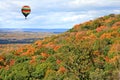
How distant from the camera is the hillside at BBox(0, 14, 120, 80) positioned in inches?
1695

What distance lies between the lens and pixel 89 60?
45.6 m

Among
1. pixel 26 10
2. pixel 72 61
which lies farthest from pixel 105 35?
pixel 72 61

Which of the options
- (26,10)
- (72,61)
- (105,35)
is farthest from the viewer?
(26,10)

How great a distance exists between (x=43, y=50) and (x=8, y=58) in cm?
715

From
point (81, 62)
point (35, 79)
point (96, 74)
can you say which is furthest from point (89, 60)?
point (35, 79)

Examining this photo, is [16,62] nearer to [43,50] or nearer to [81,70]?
[43,50]

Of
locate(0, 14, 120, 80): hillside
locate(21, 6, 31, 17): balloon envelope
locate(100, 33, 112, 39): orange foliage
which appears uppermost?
locate(21, 6, 31, 17): balloon envelope

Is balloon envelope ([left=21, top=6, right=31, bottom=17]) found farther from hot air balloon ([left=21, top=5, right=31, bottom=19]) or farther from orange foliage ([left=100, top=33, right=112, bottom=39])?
orange foliage ([left=100, top=33, right=112, bottom=39])

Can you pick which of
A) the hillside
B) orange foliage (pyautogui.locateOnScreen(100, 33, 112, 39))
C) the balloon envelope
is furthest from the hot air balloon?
orange foliage (pyautogui.locateOnScreen(100, 33, 112, 39))

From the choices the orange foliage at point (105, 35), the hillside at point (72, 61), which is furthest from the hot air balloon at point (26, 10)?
the orange foliage at point (105, 35)

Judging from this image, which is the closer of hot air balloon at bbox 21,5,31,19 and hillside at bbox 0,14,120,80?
hillside at bbox 0,14,120,80

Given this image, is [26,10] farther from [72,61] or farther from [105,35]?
[72,61]

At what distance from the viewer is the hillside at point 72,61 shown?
43062 mm

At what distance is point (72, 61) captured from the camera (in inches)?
1702
